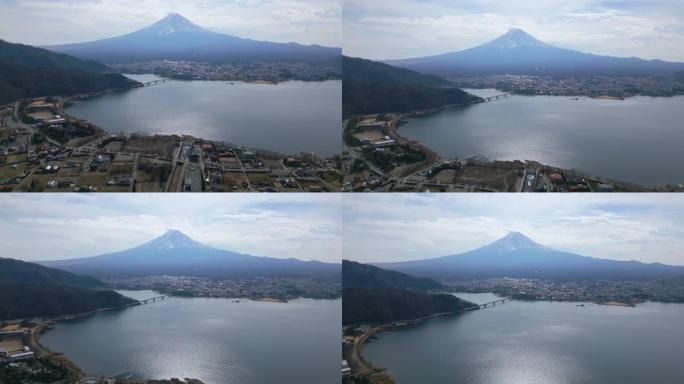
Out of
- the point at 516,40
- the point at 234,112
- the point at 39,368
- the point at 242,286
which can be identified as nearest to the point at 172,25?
the point at 234,112

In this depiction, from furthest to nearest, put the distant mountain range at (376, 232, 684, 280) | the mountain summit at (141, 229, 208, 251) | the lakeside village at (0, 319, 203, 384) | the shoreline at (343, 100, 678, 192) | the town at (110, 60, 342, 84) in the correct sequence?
1. the town at (110, 60, 342, 84)
2. the mountain summit at (141, 229, 208, 251)
3. the distant mountain range at (376, 232, 684, 280)
4. the lakeside village at (0, 319, 203, 384)
5. the shoreline at (343, 100, 678, 192)

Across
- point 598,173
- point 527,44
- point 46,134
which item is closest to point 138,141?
point 46,134

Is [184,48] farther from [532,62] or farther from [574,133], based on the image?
[574,133]

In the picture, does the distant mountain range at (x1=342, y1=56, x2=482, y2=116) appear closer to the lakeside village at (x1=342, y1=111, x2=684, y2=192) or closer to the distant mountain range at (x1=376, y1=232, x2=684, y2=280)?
the lakeside village at (x1=342, y1=111, x2=684, y2=192)

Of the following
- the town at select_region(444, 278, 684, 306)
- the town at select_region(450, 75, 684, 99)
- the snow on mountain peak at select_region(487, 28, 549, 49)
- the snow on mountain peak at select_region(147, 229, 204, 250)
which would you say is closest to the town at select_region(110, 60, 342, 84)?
the snow on mountain peak at select_region(147, 229, 204, 250)

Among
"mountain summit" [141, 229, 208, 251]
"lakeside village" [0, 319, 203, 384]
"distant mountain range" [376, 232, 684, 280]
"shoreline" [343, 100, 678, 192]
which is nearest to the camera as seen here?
"shoreline" [343, 100, 678, 192]

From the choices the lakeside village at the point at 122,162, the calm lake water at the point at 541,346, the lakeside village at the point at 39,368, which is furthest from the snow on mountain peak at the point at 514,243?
the lakeside village at the point at 39,368

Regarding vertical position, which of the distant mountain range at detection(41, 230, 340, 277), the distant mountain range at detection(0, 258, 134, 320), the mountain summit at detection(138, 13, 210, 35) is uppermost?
the mountain summit at detection(138, 13, 210, 35)

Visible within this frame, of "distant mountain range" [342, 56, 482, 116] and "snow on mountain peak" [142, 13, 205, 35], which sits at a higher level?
"snow on mountain peak" [142, 13, 205, 35]
